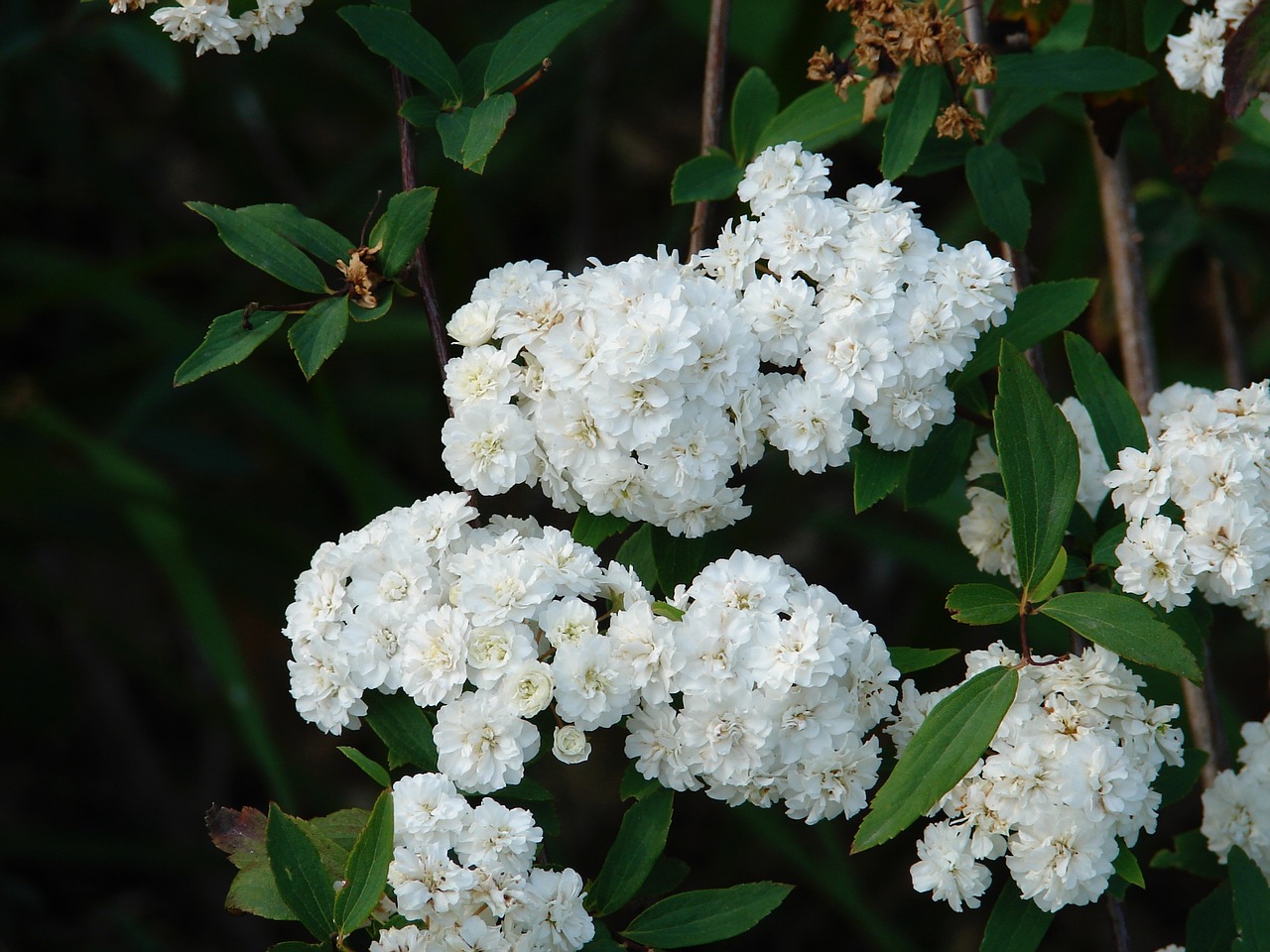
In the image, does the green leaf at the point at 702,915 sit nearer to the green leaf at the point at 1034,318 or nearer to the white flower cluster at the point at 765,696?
the white flower cluster at the point at 765,696

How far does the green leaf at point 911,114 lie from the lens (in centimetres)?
162

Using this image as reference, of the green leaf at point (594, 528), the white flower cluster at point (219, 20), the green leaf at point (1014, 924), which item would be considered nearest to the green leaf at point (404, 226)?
the white flower cluster at point (219, 20)

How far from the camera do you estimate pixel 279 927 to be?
314 centimetres

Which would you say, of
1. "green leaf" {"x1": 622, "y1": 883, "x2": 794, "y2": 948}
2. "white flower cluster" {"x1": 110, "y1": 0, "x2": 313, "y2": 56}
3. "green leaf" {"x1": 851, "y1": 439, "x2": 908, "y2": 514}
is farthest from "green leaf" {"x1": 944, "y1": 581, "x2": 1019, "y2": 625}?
"white flower cluster" {"x1": 110, "y1": 0, "x2": 313, "y2": 56}

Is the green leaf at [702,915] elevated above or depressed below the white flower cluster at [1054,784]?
below

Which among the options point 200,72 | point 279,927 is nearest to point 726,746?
point 279,927

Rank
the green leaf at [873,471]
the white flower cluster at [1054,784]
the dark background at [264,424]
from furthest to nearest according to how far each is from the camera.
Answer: the dark background at [264,424] → the green leaf at [873,471] → the white flower cluster at [1054,784]

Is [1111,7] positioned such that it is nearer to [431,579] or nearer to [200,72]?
[431,579]

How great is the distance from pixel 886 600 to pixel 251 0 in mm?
Result: 2813

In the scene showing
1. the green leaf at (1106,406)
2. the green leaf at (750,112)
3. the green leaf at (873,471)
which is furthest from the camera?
the green leaf at (750,112)

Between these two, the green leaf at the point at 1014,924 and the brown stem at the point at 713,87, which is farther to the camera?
the brown stem at the point at 713,87

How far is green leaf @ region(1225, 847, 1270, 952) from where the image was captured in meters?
1.48

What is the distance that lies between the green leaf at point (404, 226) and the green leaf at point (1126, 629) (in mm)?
932

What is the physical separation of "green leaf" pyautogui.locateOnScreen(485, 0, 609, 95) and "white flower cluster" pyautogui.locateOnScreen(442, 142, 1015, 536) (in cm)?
32
